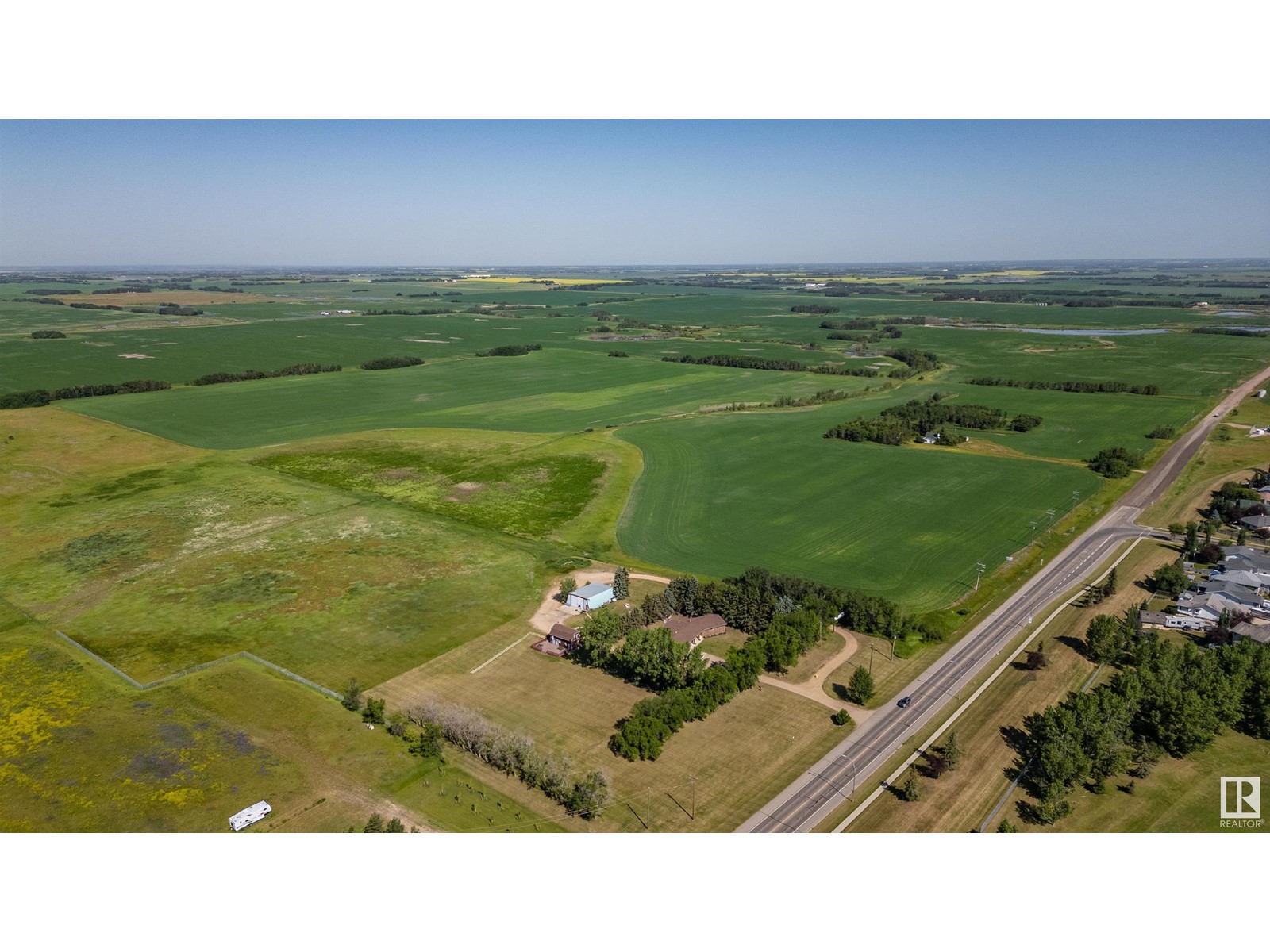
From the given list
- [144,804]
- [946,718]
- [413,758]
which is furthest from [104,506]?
[946,718]

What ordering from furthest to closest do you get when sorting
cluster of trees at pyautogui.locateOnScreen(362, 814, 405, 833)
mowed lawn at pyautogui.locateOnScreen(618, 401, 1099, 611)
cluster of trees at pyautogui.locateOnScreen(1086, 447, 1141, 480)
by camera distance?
cluster of trees at pyautogui.locateOnScreen(1086, 447, 1141, 480) → mowed lawn at pyautogui.locateOnScreen(618, 401, 1099, 611) → cluster of trees at pyautogui.locateOnScreen(362, 814, 405, 833)

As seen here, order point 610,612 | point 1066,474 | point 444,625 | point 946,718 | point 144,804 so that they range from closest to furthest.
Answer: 1. point 144,804
2. point 946,718
3. point 610,612
4. point 444,625
5. point 1066,474

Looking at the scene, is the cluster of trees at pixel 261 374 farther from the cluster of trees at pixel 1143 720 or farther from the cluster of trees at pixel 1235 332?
the cluster of trees at pixel 1235 332

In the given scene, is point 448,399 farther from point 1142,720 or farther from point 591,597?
point 1142,720

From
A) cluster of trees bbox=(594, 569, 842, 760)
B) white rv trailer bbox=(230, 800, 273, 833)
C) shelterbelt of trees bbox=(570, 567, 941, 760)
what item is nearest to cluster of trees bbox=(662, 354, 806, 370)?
cluster of trees bbox=(594, 569, 842, 760)

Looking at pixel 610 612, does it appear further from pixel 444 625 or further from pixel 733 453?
pixel 733 453

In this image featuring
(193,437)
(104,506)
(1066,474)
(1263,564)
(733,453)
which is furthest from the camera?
(193,437)

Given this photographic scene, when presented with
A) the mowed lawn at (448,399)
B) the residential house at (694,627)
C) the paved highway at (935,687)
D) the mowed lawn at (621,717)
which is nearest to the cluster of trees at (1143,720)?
the paved highway at (935,687)
